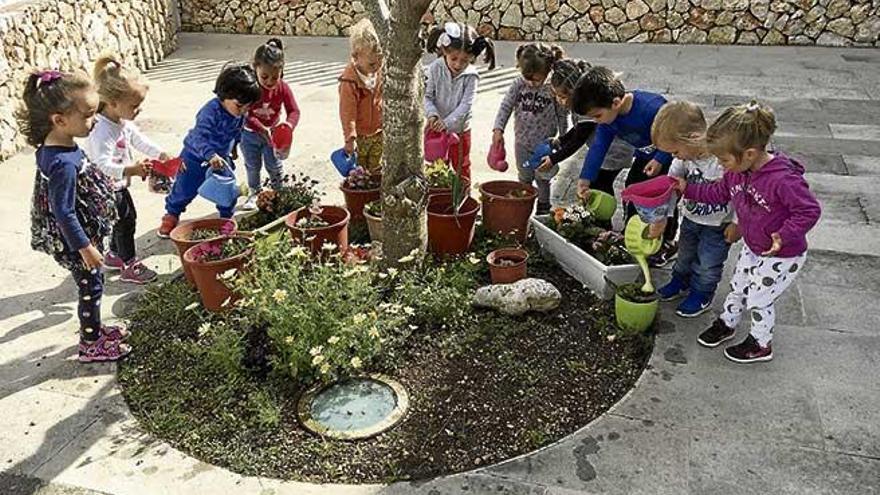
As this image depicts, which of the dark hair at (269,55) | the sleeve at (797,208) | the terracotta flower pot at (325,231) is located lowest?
the terracotta flower pot at (325,231)

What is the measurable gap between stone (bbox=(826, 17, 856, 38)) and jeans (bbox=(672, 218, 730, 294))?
22.4 feet

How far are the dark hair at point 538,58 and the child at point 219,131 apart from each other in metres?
1.51

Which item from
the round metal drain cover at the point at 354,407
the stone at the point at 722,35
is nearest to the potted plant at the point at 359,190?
the round metal drain cover at the point at 354,407

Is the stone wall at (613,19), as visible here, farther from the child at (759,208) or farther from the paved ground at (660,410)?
the child at (759,208)

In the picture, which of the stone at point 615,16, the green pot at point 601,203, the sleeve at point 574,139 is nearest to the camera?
the green pot at point 601,203

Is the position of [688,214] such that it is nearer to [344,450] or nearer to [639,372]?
[639,372]

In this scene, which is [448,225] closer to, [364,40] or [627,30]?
→ [364,40]

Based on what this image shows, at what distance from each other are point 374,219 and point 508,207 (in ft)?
2.49

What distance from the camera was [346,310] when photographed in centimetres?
325

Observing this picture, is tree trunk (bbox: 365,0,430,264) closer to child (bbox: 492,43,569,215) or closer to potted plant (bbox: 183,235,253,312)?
potted plant (bbox: 183,235,253,312)

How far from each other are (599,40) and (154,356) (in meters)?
7.73

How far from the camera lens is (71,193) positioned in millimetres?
3123

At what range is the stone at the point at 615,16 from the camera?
9.48 metres

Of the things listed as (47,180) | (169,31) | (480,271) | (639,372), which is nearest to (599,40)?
(169,31)
